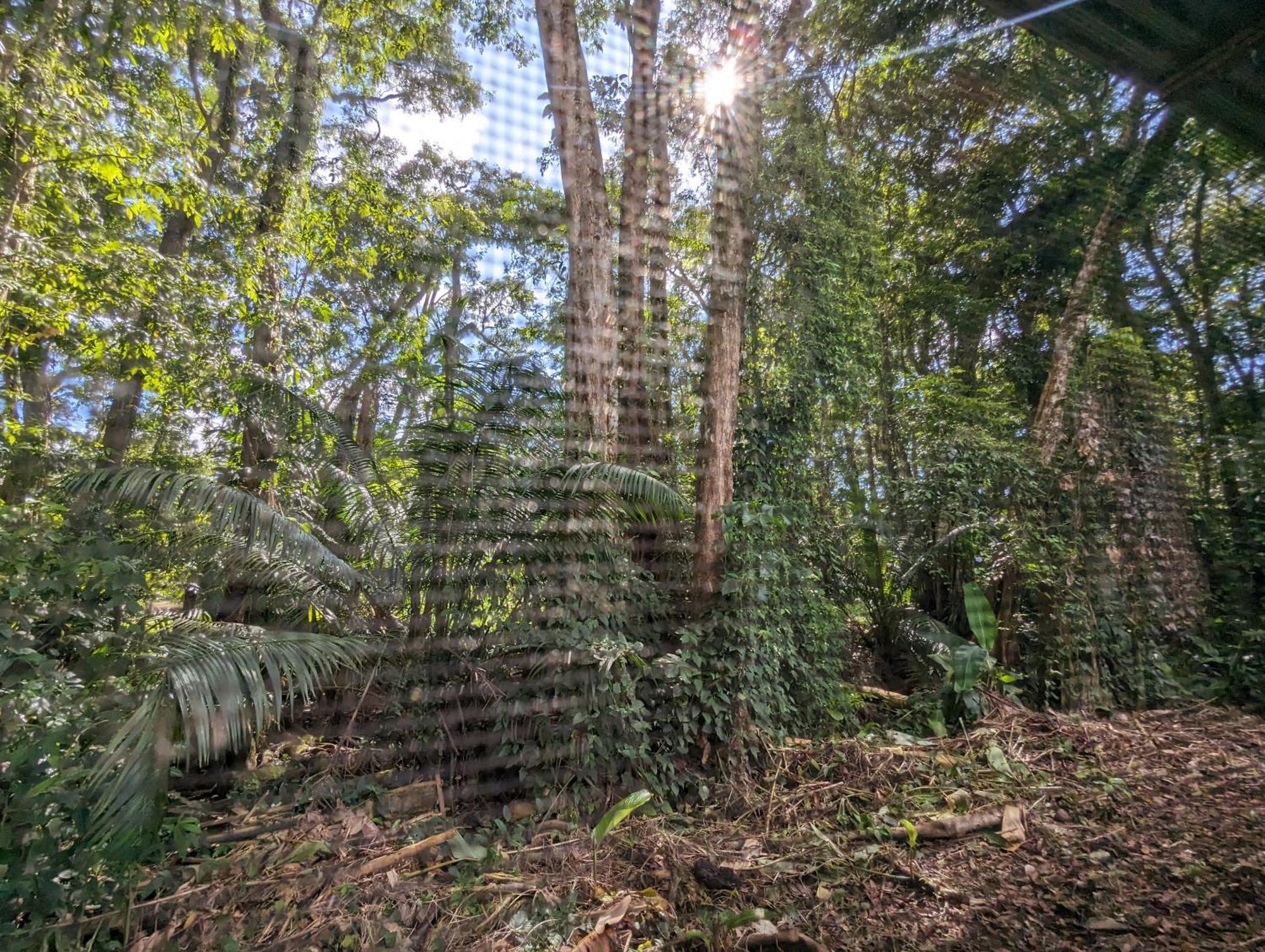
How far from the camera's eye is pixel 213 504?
158cm

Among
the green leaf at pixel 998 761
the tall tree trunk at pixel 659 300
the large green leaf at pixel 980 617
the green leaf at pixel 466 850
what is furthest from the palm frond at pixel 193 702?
the large green leaf at pixel 980 617

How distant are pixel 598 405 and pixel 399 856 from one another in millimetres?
1392

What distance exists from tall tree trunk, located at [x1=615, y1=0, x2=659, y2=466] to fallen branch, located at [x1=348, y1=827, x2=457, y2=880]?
4.25 feet

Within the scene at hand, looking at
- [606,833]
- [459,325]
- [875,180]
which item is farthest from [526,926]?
[875,180]

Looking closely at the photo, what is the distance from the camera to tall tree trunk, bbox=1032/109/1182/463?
1.47m

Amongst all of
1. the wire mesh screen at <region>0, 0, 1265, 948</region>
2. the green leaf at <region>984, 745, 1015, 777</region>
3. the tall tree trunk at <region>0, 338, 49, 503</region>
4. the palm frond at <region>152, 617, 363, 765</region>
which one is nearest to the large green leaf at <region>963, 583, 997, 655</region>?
the wire mesh screen at <region>0, 0, 1265, 948</region>

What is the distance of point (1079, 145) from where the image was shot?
169 centimetres

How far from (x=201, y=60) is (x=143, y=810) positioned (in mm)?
3291

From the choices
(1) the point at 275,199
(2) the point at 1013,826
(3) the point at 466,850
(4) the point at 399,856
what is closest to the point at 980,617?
(2) the point at 1013,826

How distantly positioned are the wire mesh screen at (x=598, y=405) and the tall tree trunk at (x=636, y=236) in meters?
0.02

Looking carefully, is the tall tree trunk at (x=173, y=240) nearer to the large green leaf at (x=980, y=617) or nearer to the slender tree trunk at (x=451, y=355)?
the slender tree trunk at (x=451, y=355)

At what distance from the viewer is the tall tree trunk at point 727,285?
6.53 ft

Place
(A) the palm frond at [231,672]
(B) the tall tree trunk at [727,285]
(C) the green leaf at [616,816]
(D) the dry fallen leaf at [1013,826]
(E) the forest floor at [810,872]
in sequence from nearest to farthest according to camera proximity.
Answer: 1. (E) the forest floor at [810,872]
2. (A) the palm frond at [231,672]
3. (D) the dry fallen leaf at [1013,826]
4. (C) the green leaf at [616,816]
5. (B) the tall tree trunk at [727,285]

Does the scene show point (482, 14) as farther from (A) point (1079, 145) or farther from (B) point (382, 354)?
(A) point (1079, 145)
